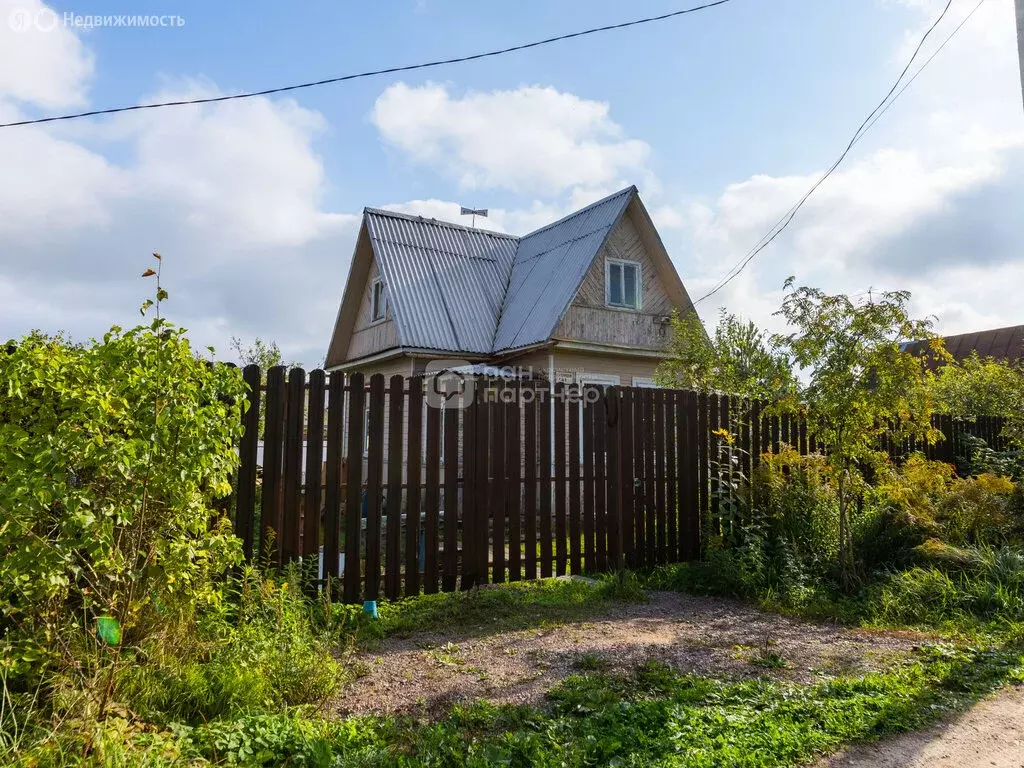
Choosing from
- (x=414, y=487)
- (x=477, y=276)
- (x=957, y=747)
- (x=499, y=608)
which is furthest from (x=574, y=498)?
(x=477, y=276)

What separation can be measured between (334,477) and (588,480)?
9.22 feet

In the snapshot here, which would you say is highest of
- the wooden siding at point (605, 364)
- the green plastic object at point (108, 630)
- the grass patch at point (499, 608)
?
the wooden siding at point (605, 364)

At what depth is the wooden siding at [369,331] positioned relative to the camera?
53.7ft

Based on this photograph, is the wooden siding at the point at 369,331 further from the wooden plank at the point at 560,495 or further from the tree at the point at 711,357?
the wooden plank at the point at 560,495

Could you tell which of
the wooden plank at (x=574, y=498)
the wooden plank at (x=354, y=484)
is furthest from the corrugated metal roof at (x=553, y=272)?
the wooden plank at (x=354, y=484)

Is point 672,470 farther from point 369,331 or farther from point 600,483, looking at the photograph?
point 369,331

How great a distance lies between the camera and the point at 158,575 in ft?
11.4

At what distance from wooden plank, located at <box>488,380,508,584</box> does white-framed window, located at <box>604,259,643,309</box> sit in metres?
10.0

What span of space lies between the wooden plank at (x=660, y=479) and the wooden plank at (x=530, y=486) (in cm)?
169

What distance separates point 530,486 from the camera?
668 centimetres

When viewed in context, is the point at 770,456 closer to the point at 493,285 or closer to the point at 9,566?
the point at 9,566

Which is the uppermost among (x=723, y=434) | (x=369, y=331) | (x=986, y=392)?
(x=369, y=331)

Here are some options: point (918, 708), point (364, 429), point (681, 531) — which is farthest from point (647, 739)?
point (681, 531)

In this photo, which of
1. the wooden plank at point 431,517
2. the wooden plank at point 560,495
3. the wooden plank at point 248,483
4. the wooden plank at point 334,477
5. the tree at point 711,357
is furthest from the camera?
the tree at point 711,357
